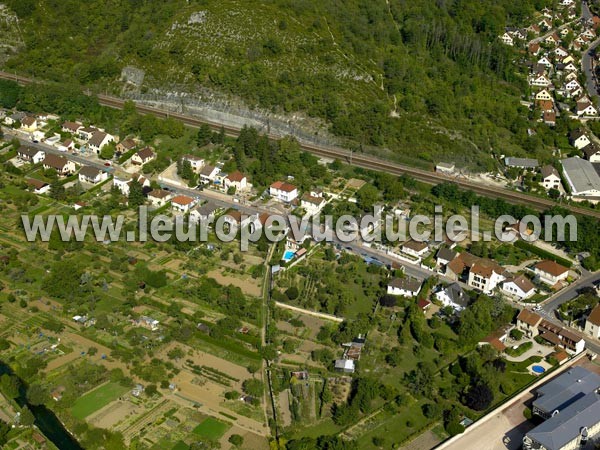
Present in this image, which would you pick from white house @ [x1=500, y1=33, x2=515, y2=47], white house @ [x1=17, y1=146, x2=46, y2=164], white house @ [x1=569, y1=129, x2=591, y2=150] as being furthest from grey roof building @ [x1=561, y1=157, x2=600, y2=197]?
white house @ [x1=17, y1=146, x2=46, y2=164]

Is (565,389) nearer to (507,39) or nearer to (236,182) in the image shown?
(236,182)

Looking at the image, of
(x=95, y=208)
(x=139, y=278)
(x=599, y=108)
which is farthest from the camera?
(x=599, y=108)

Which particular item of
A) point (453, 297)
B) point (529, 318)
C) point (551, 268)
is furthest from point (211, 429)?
point (551, 268)

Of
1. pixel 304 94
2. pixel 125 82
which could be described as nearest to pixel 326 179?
pixel 304 94

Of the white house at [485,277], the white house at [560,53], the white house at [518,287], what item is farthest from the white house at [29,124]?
the white house at [560,53]

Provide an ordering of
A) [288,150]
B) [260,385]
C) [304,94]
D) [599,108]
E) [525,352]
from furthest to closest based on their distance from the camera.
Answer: [599,108] → [304,94] → [288,150] → [525,352] → [260,385]

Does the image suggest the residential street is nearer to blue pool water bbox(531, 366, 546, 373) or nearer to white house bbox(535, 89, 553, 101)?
white house bbox(535, 89, 553, 101)

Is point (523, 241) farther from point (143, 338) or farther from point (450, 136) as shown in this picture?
point (143, 338)
